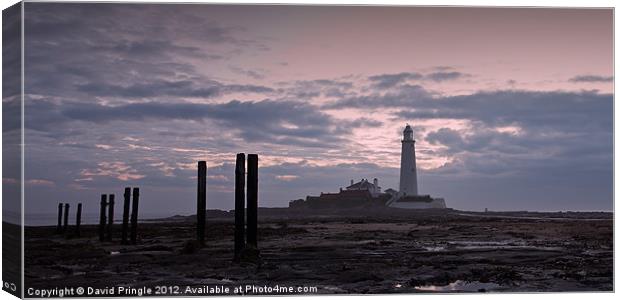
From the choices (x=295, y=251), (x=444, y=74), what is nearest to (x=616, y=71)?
(x=444, y=74)

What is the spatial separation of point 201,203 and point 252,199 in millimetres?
1130

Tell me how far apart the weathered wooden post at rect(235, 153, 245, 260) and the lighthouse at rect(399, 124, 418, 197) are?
2635 millimetres

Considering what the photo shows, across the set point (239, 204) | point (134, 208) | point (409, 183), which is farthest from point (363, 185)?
point (134, 208)

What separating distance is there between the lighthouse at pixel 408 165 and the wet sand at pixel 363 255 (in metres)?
0.63

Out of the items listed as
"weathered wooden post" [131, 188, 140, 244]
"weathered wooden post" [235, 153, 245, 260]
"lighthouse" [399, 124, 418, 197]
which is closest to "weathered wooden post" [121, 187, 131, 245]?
"weathered wooden post" [131, 188, 140, 244]

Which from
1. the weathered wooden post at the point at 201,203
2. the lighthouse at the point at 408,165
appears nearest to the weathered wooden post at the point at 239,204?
the weathered wooden post at the point at 201,203

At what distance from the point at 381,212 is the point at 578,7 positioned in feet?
18.6

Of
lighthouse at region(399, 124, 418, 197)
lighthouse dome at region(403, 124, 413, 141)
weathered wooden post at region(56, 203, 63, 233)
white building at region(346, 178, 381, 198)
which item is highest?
lighthouse dome at region(403, 124, 413, 141)

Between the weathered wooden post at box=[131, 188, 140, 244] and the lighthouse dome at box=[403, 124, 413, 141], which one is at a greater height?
the lighthouse dome at box=[403, 124, 413, 141]

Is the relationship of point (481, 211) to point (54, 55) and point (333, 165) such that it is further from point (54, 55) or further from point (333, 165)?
point (54, 55)

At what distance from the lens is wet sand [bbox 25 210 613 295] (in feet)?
54.2

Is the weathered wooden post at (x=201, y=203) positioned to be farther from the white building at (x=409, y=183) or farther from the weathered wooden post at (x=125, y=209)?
the white building at (x=409, y=183)

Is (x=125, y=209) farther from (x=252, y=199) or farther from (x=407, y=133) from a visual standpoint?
(x=407, y=133)

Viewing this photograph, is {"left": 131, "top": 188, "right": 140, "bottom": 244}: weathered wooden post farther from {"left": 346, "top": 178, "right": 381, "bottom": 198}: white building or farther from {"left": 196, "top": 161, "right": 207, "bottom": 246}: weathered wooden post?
{"left": 346, "top": 178, "right": 381, "bottom": 198}: white building
